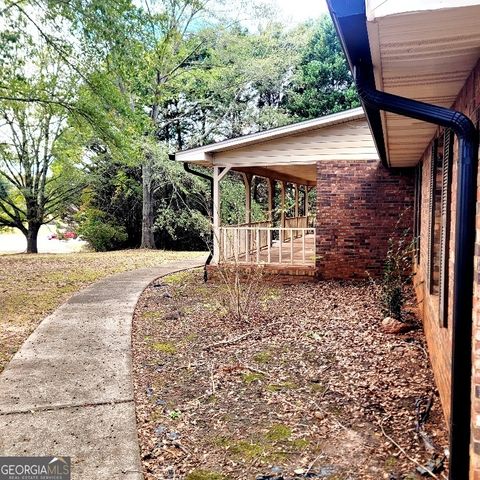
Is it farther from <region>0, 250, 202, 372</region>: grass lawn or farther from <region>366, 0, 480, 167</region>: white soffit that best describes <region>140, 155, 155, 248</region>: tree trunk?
<region>366, 0, 480, 167</region>: white soffit

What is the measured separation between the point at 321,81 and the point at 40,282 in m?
17.8

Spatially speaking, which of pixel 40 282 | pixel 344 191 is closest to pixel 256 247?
pixel 344 191

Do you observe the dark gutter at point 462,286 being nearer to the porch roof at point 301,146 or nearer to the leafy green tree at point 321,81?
the porch roof at point 301,146

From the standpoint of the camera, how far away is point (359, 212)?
970 cm

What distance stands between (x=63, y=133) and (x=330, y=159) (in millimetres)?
11595

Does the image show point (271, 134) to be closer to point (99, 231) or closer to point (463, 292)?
point (463, 292)

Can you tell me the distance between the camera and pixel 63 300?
8414 mm

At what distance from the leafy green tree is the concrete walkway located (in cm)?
1875

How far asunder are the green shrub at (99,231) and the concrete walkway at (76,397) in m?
13.5

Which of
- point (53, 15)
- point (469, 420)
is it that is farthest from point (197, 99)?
point (469, 420)

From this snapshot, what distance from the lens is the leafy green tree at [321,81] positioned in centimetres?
2306

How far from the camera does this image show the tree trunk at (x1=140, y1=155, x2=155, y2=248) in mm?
19484

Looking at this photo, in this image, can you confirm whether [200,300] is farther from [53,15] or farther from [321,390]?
[53,15]

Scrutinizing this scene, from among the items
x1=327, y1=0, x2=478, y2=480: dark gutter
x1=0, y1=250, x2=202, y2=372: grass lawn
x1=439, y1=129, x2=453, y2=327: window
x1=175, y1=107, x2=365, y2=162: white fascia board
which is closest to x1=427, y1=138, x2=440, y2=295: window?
x1=439, y1=129, x2=453, y2=327: window
